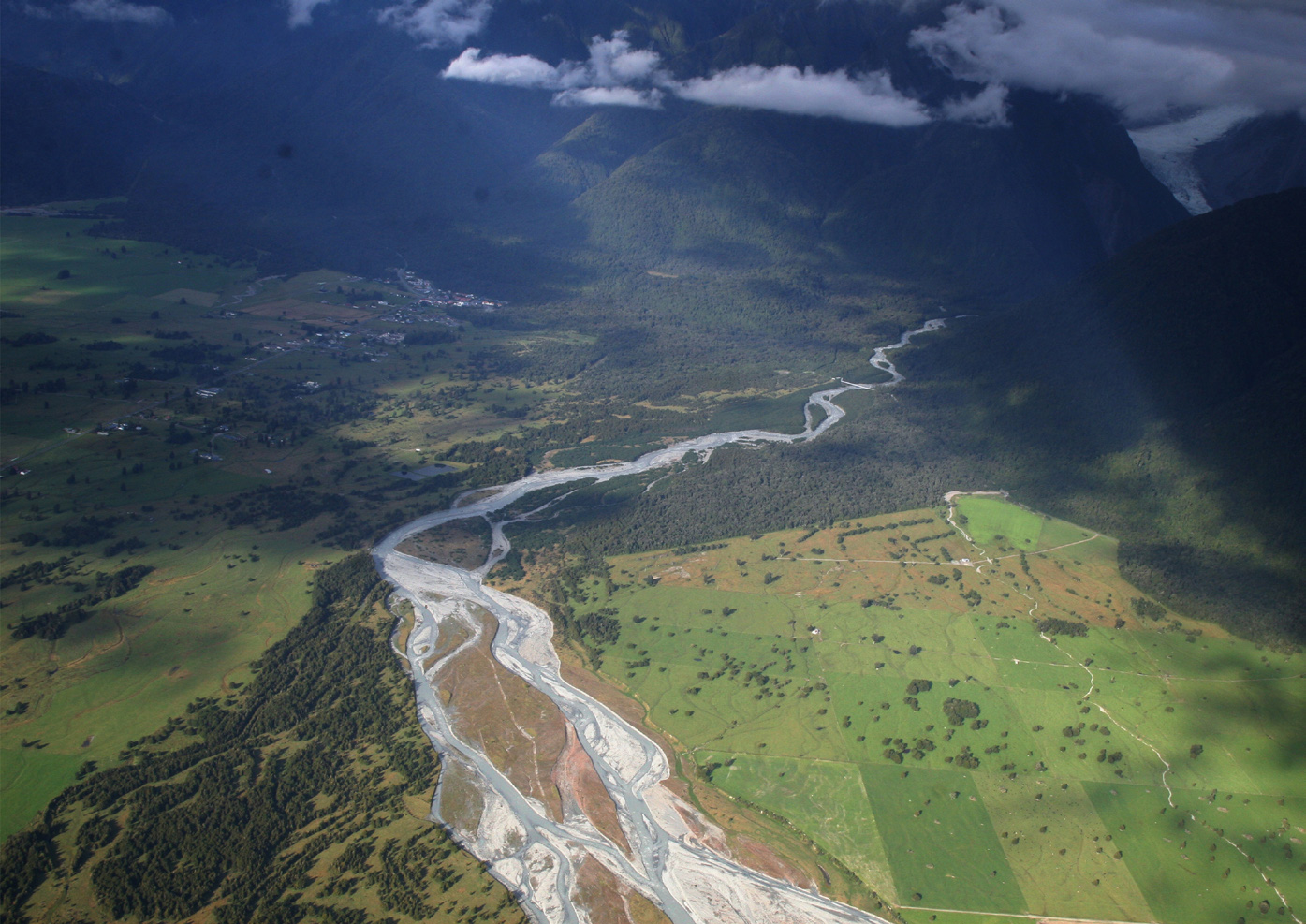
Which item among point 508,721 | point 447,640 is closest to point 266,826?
point 508,721

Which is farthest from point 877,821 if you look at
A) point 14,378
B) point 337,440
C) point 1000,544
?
point 14,378

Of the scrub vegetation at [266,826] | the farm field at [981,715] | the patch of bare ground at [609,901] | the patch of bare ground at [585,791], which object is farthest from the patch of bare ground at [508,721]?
the farm field at [981,715]

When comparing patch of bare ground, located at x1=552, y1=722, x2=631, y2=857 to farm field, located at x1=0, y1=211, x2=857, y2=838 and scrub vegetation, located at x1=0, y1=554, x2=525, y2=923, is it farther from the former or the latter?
farm field, located at x1=0, y1=211, x2=857, y2=838

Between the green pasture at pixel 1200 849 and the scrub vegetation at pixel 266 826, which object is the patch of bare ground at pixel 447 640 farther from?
the green pasture at pixel 1200 849

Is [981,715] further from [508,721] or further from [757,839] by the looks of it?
[508,721]

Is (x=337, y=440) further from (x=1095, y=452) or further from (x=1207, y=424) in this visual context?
(x=1207, y=424)

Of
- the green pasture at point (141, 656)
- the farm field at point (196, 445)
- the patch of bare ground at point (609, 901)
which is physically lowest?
the patch of bare ground at point (609, 901)
